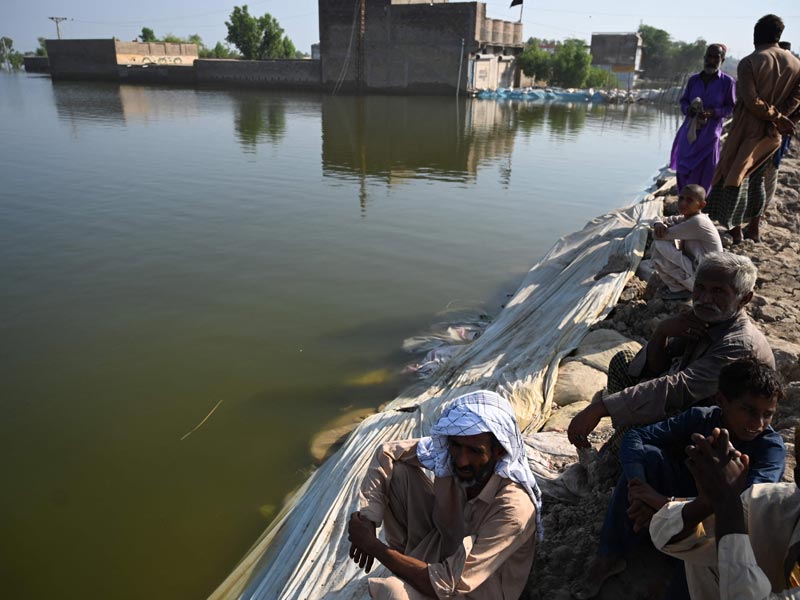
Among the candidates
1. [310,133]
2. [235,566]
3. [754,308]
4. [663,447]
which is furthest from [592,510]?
[310,133]

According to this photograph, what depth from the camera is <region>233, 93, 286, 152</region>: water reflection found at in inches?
640

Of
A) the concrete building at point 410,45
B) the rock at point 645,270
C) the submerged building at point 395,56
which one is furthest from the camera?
the submerged building at point 395,56

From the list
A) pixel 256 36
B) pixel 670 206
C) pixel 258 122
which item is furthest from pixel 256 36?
pixel 670 206

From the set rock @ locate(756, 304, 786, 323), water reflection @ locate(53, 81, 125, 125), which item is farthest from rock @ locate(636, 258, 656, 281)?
water reflection @ locate(53, 81, 125, 125)

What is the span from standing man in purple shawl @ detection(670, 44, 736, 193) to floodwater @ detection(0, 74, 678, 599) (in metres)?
2.30

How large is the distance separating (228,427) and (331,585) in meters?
2.17

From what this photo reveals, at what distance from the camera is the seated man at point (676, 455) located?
1631 mm

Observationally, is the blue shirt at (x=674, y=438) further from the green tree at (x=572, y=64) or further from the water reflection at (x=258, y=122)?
the green tree at (x=572, y=64)

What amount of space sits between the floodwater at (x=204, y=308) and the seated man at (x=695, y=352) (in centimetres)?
221

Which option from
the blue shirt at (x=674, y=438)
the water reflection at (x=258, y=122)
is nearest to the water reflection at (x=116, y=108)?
the water reflection at (x=258, y=122)

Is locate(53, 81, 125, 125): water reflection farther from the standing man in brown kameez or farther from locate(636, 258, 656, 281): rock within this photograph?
the standing man in brown kameez

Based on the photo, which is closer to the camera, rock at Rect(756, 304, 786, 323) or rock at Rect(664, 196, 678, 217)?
rock at Rect(756, 304, 786, 323)

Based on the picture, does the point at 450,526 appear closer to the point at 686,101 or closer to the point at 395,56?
the point at 686,101

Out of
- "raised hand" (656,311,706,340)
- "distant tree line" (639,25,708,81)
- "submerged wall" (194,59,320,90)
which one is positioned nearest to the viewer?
"raised hand" (656,311,706,340)
